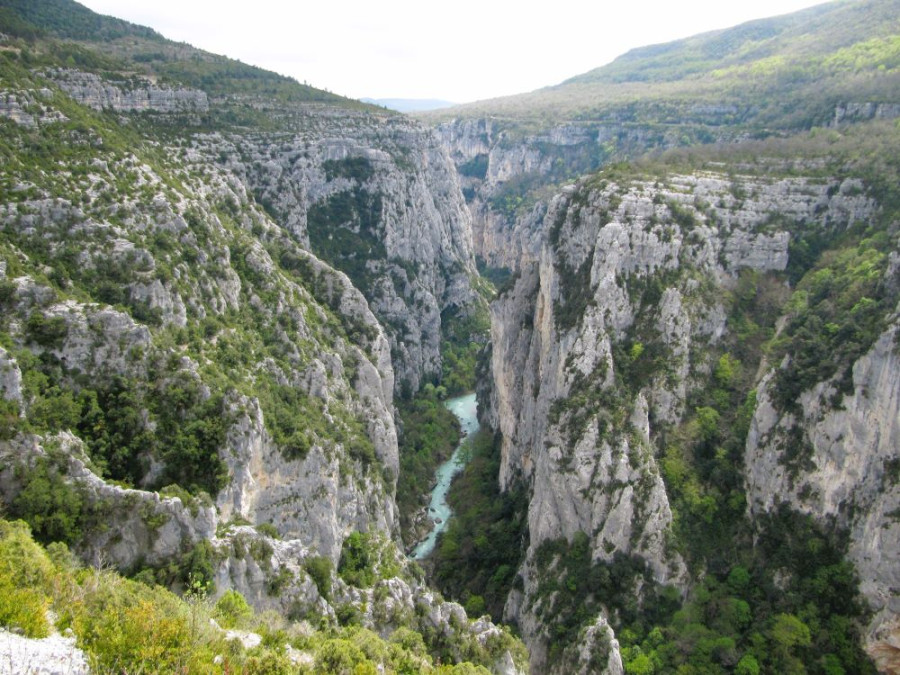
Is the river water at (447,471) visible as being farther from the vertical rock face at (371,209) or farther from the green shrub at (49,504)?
the green shrub at (49,504)

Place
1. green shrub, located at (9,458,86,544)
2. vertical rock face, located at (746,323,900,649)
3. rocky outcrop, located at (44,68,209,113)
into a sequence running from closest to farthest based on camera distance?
green shrub, located at (9,458,86,544)
vertical rock face, located at (746,323,900,649)
rocky outcrop, located at (44,68,209,113)

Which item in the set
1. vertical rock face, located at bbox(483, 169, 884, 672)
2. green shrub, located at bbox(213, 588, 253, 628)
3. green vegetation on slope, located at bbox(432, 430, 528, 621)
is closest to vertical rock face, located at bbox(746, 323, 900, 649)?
vertical rock face, located at bbox(483, 169, 884, 672)

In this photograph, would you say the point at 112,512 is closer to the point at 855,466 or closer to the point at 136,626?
the point at 136,626

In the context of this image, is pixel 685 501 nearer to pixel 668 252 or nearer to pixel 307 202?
pixel 668 252

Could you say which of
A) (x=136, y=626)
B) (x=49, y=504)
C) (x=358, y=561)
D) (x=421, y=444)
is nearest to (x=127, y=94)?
(x=49, y=504)

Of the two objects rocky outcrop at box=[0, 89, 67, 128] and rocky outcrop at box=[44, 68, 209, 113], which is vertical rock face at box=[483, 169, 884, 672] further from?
rocky outcrop at box=[44, 68, 209, 113]

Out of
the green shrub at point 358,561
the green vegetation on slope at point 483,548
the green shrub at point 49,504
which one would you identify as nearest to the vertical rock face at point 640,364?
the green vegetation on slope at point 483,548
